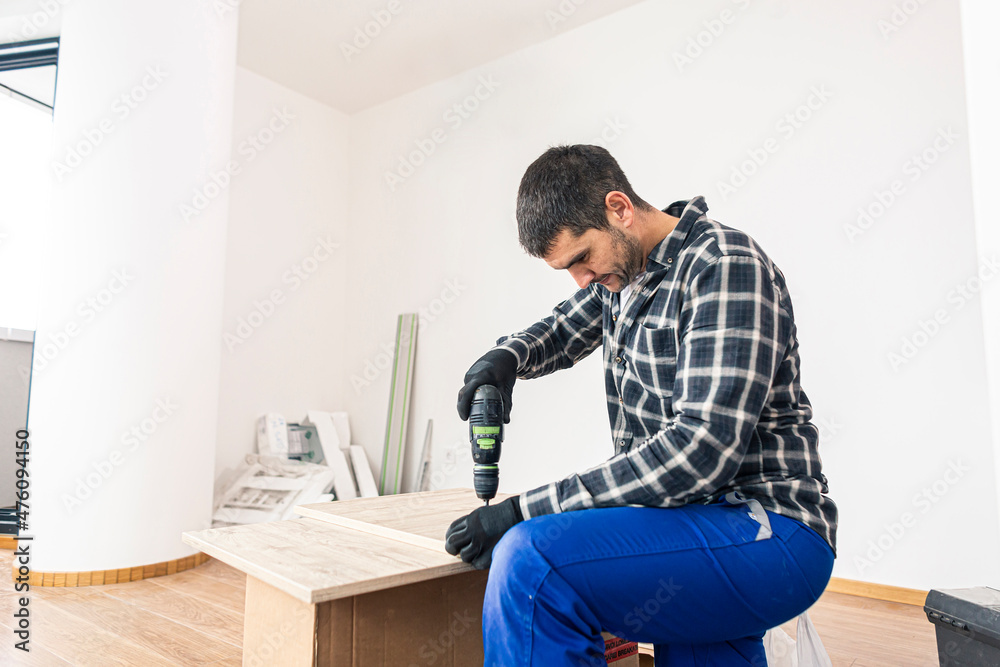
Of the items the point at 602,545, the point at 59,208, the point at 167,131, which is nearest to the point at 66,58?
the point at 167,131

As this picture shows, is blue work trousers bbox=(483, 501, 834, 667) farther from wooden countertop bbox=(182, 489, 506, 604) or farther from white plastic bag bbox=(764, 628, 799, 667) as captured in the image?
white plastic bag bbox=(764, 628, 799, 667)

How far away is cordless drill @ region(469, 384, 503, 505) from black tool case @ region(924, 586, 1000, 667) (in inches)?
44.2

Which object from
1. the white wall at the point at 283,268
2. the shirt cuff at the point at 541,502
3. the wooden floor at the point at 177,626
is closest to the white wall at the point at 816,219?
the wooden floor at the point at 177,626

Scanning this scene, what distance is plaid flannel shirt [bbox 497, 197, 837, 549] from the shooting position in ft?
3.19

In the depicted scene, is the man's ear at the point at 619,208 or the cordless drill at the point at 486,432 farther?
the cordless drill at the point at 486,432

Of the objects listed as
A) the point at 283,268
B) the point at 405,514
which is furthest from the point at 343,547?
the point at 283,268

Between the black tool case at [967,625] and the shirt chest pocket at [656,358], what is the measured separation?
3.09 ft

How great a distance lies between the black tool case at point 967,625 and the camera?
137cm

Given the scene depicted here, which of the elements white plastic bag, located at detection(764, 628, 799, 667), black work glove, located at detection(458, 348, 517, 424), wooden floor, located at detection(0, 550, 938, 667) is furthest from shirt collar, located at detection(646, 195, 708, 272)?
wooden floor, located at detection(0, 550, 938, 667)

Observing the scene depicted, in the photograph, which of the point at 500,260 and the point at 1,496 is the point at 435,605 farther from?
the point at 1,496

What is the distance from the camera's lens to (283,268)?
437 cm

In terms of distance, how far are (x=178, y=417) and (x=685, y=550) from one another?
8.08 ft

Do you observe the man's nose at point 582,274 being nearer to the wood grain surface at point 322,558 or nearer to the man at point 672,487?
the man at point 672,487

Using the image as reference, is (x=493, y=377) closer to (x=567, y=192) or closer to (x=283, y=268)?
(x=567, y=192)
